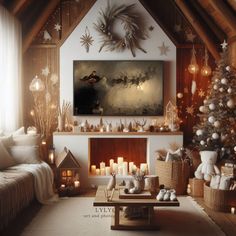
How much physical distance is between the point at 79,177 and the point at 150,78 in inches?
84.0

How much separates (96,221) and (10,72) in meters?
3.02

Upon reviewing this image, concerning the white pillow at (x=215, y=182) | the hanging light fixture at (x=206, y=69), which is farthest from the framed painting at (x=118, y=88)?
the white pillow at (x=215, y=182)

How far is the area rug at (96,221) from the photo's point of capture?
13.1 ft

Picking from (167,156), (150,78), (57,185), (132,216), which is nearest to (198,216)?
(132,216)

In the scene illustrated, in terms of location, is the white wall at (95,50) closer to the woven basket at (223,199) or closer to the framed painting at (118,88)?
the framed painting at (118,88)

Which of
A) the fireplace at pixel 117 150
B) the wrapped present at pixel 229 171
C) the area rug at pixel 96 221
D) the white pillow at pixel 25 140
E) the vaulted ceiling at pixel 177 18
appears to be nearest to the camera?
the area rug at pixel 96 221

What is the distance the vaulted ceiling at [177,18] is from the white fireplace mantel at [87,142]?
5.48 feet

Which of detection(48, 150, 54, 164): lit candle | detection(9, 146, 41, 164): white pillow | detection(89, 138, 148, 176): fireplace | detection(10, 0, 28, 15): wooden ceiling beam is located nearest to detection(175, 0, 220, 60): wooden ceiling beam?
detection(89, 138, 148, 176): fireplace

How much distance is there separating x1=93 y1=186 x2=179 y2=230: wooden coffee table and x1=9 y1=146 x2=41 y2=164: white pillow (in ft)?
4.85

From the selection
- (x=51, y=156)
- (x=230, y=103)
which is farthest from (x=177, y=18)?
(x=51, y=156)

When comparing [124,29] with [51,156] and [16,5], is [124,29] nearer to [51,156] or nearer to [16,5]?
[16,5]

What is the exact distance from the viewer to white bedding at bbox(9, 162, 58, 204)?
5059 mm

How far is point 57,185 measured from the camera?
6000 mm

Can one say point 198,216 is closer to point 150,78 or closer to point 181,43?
point 150,78
